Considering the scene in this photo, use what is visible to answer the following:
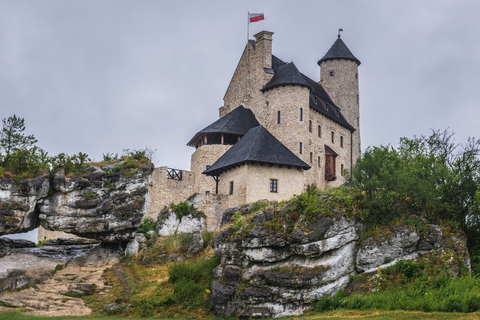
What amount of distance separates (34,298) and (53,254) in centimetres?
841

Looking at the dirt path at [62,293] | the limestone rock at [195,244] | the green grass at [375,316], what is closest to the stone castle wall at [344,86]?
the limestone rock at [195,244]

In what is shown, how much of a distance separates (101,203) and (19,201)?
15.7ft

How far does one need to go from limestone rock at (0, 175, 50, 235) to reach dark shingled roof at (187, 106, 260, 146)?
1760 cm

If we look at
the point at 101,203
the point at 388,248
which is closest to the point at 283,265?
the point at 388,248

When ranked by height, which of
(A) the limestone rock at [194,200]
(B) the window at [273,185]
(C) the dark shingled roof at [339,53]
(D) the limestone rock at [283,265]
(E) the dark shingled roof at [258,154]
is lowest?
(D) the limestone rock at [283,265]

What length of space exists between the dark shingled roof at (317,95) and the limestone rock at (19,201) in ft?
75.4

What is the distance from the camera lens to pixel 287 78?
47375mm

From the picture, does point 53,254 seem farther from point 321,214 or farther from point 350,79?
point 350,79

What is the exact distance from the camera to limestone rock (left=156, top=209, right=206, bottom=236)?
37.3 metres

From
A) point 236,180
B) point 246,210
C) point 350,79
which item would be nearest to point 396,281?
point 246,210

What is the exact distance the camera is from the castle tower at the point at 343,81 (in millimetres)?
59625

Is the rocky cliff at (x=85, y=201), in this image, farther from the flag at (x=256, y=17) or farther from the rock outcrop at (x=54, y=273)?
the flag at (x=256, y=17)

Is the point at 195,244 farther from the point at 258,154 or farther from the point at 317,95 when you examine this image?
the point at 317,95

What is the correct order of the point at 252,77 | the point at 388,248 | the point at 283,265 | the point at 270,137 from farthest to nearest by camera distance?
the point at 252,77, the point at 270,137, the point at 283,265, the point at 388,248
